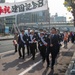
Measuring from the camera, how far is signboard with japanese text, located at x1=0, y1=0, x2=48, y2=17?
13586 mm

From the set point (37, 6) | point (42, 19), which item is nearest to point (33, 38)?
point (37, 6)

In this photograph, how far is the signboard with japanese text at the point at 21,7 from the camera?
13.6 metres

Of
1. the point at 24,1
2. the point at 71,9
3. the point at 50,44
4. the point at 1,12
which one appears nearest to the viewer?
the point at 50,44

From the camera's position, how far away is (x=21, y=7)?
46.8 ft

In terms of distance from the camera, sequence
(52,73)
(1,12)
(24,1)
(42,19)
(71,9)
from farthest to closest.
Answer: (42,19), (71,9), (24,1), (1,12), (52,73)

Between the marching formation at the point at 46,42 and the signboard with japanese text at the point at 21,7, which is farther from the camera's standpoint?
the signboard with japanese text at the point at 21,7

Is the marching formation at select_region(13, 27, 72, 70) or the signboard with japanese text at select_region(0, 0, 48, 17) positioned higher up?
the signboard with japanese text at select_region(0, 0, 48, 17)

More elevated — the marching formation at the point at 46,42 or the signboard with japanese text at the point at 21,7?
the signboard with japanese text at the point at 21,7

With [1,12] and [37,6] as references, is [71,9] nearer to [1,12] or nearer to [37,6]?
[37,6]

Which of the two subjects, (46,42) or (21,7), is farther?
(21,7)

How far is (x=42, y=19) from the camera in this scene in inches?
5881

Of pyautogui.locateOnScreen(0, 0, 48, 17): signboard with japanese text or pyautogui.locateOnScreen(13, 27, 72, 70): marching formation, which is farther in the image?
pyautogui.locateOnScreen(0, 0, 48, 17): signboard with japanese text

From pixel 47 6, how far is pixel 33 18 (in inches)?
5362

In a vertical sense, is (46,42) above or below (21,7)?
below
